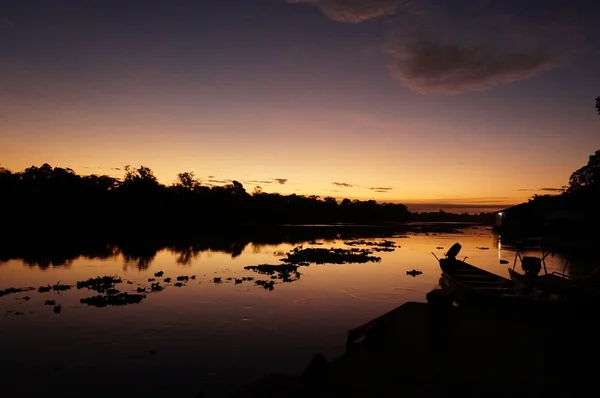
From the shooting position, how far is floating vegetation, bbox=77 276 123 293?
76.3ft

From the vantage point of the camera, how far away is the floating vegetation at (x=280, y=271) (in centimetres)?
2812

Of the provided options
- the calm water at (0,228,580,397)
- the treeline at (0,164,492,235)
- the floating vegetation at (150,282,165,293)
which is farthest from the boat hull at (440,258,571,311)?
the treeline at (0,164,492,235)

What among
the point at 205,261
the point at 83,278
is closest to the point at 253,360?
the point at 83,278

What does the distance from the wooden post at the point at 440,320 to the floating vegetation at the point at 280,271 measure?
17.1 m

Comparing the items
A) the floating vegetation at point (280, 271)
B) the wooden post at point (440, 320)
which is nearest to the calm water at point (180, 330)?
the floating vegetation at point (280, 271)

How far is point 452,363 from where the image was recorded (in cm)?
909

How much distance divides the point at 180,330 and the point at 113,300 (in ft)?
21.0

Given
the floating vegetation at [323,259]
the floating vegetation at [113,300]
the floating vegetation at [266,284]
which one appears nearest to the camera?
the floating vegetation at [113,300]

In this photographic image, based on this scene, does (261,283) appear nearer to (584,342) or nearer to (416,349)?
(416,349)

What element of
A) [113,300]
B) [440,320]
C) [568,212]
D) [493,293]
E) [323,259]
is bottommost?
[113,300]

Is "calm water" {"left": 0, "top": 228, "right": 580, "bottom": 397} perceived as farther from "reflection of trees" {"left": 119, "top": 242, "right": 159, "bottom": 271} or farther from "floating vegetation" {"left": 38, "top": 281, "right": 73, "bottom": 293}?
"reflection of trees" {"left": 119, "top": 242, "right": 159, "bottom": 271}

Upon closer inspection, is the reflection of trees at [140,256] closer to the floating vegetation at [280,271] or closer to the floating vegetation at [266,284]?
the floating vegetation at [280,271]

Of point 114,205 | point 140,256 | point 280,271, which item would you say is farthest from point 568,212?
point 114,205

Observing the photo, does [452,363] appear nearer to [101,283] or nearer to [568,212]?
[101,283]
